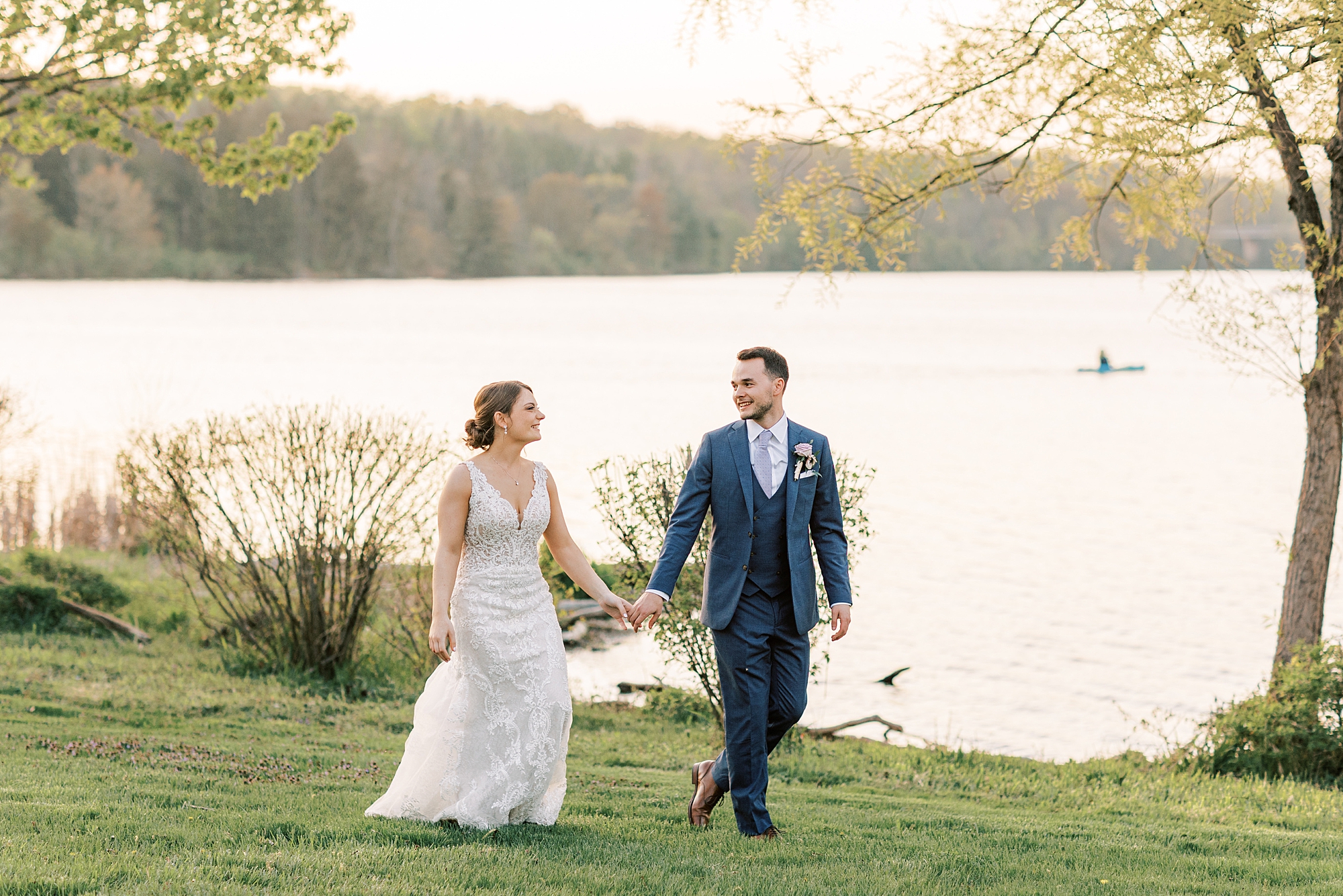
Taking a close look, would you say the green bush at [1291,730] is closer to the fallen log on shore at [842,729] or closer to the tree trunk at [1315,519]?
the tree trunk at [1315,519]

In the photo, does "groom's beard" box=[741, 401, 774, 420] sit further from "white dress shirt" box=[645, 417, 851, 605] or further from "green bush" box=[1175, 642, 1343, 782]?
"green bush" box=[1175, 642, 1343, 782]

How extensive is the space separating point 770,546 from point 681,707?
18.8 feet

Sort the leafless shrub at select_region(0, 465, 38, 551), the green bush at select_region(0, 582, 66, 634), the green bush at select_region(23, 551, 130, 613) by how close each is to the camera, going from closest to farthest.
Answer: the green bush at select_region(0, 582, 66, 634), the green bush at select_region(23, 551, 130, 613), the leafless shrub at select_region(0, 465, 38, 551)

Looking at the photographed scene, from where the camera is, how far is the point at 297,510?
10.2 m

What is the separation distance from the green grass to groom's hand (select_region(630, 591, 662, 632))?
90cm

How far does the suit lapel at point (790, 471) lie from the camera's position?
5344mm

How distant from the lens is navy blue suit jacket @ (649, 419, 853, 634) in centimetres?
532

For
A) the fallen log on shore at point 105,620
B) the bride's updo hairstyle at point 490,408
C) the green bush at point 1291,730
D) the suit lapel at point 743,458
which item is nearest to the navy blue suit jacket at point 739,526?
the suit lapel at point 743,458

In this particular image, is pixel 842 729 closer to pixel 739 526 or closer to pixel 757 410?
pixel 739 526

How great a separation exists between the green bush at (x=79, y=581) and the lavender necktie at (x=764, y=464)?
30.7ft

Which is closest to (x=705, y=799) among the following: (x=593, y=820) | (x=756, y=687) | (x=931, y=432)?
(x=593, y=820)

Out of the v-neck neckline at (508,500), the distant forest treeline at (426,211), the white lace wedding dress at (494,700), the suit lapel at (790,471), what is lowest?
the white lace wedding dress at (494,700)

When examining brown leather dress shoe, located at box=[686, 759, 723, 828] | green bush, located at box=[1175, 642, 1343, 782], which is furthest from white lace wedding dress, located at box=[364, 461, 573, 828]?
green bush, located at box=[1175, 642, 1343, 782]

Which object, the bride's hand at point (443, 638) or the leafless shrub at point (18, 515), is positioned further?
the leafless shrub at point (18, 515)
